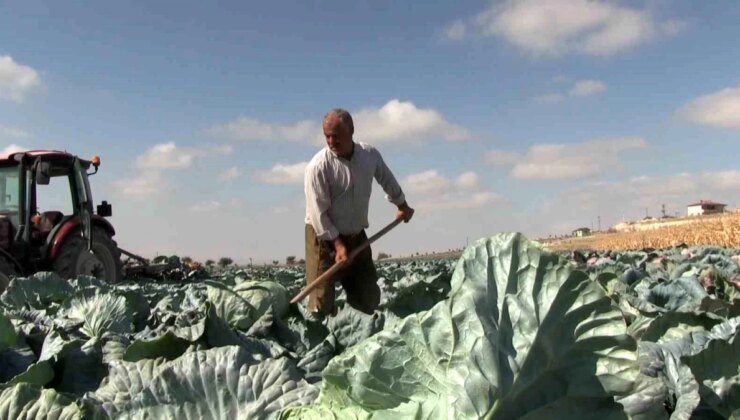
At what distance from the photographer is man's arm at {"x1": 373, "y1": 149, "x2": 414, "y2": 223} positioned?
6.75 meters

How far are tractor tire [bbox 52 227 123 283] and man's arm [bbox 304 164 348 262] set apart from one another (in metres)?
7.82

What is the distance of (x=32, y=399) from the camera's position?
1.38 m

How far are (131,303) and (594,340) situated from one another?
2.98m

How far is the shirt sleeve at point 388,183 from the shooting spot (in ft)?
22.1

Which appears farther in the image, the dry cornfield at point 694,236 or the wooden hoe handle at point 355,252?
the dry cornfield at point 694,236

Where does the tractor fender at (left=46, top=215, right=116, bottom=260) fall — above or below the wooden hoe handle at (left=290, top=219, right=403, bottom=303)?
above

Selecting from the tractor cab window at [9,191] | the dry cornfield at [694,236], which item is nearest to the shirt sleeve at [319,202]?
the tractor cab window at [9,191]

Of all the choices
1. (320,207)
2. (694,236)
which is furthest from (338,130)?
(694,236)

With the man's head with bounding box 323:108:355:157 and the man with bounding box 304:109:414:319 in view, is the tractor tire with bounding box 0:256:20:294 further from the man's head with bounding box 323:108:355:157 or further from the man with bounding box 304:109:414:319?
the man's head with bounding box 323:108:355:157

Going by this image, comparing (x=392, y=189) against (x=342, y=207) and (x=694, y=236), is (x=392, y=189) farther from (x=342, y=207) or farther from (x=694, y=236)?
(x=694, y=236)

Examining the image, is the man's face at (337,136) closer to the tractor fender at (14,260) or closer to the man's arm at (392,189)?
the man's arm at (392,189)

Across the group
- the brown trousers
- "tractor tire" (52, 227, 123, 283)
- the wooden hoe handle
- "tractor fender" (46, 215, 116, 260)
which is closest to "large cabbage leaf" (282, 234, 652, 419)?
the wooden hoe handle

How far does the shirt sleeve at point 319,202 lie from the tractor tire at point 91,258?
25.6ft

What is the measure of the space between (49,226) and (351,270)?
9.60m
